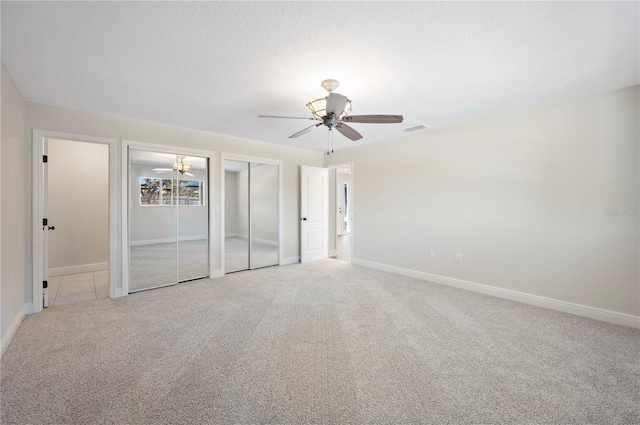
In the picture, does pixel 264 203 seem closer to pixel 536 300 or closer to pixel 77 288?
pixel 77 288

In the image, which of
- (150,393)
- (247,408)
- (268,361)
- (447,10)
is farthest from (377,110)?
(150,393)

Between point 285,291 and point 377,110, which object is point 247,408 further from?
point 377,110

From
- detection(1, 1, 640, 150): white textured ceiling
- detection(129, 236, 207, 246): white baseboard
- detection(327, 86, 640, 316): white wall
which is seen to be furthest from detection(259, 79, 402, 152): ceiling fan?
detection(129, 236, 207, 246): white baseboard

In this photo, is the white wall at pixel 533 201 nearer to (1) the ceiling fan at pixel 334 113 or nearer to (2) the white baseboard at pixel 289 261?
(1) the ceiling fan at pixel 334 113

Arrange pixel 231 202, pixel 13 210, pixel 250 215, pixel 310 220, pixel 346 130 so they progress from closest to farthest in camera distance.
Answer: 1. pixel 13 210
2. pixel 346 130
3. pixel 231 202
4. pixel 250 215
5. pixel 310 220

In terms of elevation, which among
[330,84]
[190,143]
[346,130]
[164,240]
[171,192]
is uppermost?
[330,84]

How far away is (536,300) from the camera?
3.39 meters

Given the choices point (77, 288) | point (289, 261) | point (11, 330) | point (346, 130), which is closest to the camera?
point (11, 330)

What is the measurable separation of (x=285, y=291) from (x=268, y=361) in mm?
1759

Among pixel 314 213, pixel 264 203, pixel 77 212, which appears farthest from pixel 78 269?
pixel 314 213

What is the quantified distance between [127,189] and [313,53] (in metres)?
3.21

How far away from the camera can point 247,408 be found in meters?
1.68

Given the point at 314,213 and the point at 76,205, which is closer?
the point at 76,205

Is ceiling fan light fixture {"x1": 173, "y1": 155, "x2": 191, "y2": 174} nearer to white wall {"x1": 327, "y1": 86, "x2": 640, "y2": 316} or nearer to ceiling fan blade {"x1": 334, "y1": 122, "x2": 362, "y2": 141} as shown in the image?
ceiling fan blade {"x1": 334, "y1": 122, "x2": 362, "y2": 141}
